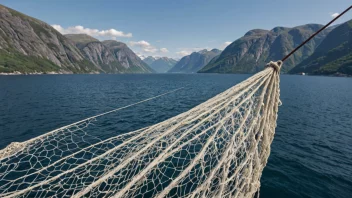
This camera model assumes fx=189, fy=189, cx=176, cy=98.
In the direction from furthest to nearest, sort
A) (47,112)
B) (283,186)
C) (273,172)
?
(47,112) < (273,172) < (283,186)

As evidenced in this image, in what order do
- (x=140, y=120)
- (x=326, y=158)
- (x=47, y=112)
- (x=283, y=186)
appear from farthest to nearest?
(x=47, y=112) → (x=140, y=120) → (x=326, y=158) → (x=283, y=186)

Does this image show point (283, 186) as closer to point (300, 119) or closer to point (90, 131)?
point (90, 131)

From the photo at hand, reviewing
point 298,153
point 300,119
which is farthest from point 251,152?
point 300,119

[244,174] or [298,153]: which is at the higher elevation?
[244,174]

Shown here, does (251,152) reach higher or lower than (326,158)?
higher

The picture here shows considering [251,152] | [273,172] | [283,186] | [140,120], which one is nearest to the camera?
[251,152]

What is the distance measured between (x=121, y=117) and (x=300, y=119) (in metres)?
26.9

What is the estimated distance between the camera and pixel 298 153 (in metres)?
16.6

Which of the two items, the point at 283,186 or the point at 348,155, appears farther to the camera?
the point at 348,155

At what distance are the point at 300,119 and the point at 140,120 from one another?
2392cm

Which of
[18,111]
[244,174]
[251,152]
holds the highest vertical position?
[251,152]

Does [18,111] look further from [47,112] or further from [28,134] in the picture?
[28,134]

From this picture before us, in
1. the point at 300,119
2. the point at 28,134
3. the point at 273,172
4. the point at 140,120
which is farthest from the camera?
the point at 300,119

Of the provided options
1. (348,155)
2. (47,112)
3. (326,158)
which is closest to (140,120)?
(47,112)
